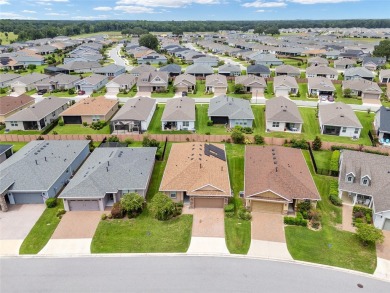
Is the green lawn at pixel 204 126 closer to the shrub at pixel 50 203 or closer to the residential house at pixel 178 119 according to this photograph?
the residential house at pixel 178 119

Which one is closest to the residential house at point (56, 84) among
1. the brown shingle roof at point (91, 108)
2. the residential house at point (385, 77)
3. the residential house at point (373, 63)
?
the brown shingle roof at point (91, 108)

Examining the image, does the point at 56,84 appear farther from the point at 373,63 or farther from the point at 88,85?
the point at 373,63

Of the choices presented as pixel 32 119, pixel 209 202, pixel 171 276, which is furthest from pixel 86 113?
pixel 171 276

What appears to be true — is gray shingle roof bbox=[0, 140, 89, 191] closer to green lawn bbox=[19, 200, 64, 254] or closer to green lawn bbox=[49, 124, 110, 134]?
green lawn bbox=[19, 200, 64, 254]

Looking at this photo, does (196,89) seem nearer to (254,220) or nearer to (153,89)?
(153,89)

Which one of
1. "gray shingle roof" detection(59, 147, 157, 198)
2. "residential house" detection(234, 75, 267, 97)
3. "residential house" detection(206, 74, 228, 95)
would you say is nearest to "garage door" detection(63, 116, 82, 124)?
"gray shingle roof" detection(59, 147, 157, 198)

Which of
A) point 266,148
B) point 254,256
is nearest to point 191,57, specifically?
point 266,148
